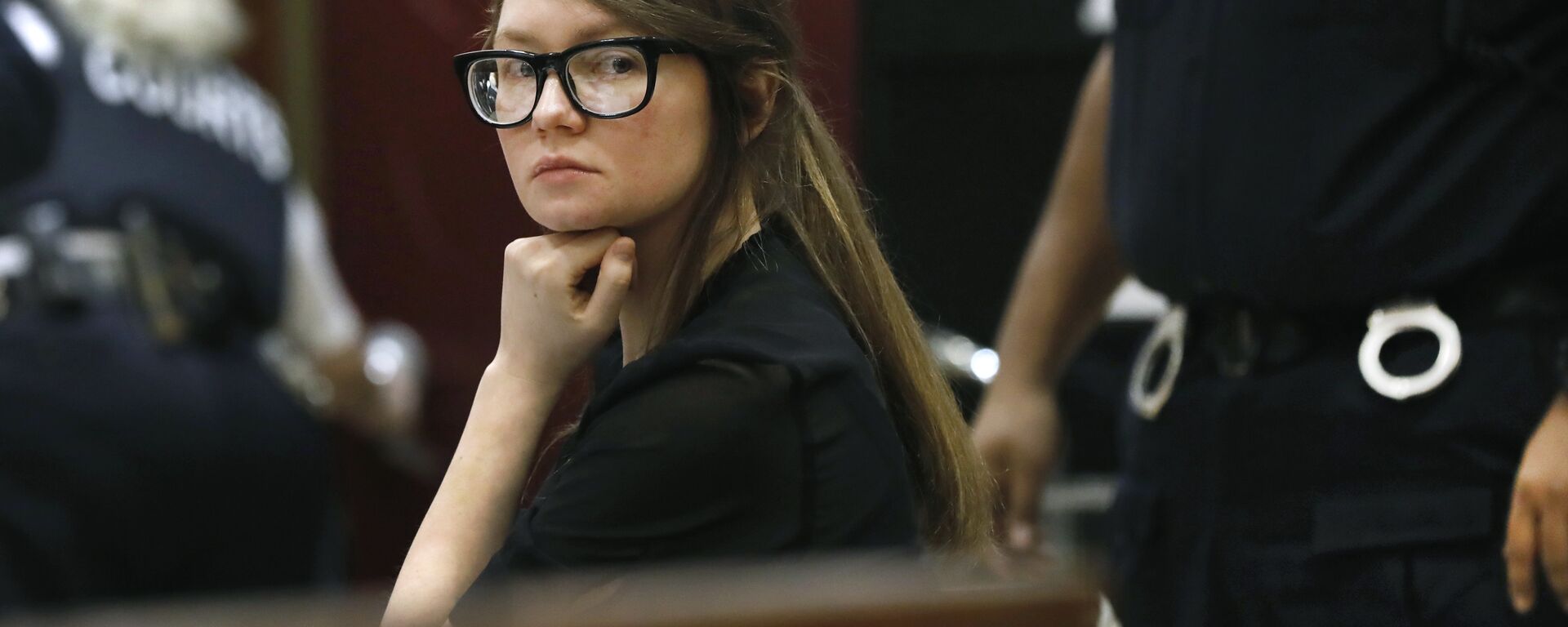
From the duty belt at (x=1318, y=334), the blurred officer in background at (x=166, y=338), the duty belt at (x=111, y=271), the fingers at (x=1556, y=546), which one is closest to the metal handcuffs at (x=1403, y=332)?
the duty belt at (x=1318, y=334)

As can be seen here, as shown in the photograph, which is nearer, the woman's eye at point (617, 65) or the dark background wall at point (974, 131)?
the woman's eye at point (617, 65)

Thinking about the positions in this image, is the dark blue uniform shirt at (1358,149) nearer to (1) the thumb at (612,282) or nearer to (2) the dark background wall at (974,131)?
(1) the thumb at (612,282)

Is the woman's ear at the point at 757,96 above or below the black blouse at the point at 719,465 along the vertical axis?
above

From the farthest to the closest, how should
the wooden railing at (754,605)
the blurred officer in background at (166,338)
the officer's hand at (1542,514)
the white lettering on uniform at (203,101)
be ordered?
the white lettering on uniform at (203,101) < the blurred officer in background at (166,338) < the officer's hand at (1542,514) < the wooden railing at (754,605)

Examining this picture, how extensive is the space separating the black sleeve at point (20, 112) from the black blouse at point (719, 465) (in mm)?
1530

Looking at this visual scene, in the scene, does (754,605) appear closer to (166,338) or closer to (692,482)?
(692,482)

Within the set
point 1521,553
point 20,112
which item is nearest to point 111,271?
point 20,112

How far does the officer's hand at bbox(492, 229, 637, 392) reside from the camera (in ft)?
2.84

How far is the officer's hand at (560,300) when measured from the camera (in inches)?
34.1

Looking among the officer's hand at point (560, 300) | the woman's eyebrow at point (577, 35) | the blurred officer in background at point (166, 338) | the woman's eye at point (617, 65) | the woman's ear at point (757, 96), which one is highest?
the woman's eyebrow at point (577, 35)

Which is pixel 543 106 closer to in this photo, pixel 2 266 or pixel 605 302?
pixel 605 302

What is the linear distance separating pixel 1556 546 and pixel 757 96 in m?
0.55

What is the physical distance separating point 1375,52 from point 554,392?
59 centimetres

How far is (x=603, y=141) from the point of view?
836 millimetres
